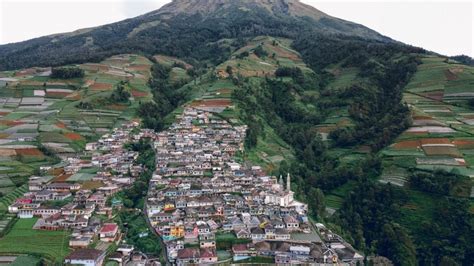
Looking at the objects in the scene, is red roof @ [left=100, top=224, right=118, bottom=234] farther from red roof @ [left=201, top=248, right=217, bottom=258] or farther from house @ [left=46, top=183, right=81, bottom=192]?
house @ [left=46, top=183, right=81, bottom=192]

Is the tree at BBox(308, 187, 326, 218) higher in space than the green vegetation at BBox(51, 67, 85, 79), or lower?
lower

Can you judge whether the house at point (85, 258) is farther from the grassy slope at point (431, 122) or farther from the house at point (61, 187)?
the grassy slope at point (431, 122)

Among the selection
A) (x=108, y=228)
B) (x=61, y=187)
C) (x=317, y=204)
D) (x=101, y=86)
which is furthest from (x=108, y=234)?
(x=101, y=86)

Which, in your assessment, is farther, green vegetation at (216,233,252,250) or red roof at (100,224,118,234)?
red roof at (100,224,118,234)

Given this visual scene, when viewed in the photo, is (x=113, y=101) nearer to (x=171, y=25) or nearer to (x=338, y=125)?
(x=338, y=125)

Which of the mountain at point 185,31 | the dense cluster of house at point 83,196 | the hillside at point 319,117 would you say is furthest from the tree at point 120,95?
the mountain at point 185,31

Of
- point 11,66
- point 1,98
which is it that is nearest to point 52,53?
point 11,66

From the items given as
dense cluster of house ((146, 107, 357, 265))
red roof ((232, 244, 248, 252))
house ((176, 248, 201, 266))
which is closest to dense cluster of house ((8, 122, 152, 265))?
dense cluster of house ((146, 107, 357, 265))
